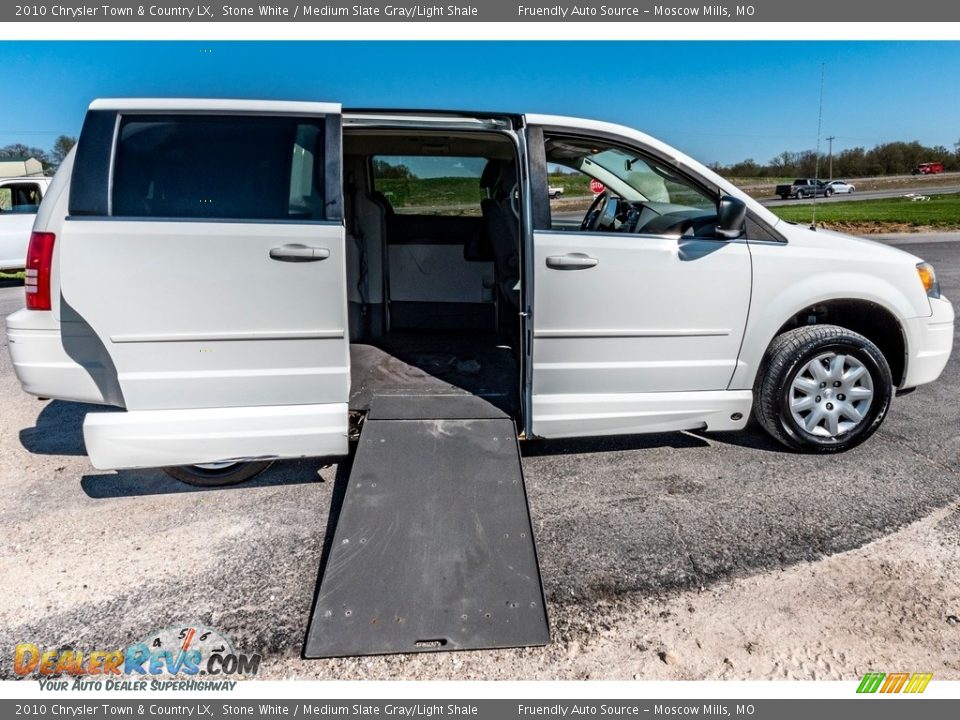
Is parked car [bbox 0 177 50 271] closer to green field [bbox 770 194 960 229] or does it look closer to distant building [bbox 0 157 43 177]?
green field [bbox 770 194 960 229]

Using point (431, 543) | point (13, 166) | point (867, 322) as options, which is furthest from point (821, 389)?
point (13, 166)

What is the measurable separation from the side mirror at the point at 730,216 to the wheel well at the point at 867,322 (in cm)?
72

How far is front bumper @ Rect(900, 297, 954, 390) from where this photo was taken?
4.05 meters

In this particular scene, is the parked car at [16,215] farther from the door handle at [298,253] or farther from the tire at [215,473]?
the door handle at [298,253]

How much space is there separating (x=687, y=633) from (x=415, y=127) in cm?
278

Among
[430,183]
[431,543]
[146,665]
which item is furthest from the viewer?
[430,183]

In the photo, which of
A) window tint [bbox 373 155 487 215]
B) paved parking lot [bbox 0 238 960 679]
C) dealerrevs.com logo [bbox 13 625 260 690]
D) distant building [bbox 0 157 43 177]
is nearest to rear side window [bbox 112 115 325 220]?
paved parking lot [bbox 0 238 960 679]

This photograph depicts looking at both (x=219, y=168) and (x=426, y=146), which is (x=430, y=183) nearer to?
(x=426, y=146)

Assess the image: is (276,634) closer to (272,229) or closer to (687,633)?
(687,633)

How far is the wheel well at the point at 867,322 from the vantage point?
3.97 m

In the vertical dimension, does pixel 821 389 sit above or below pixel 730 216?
below

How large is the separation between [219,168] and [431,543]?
2115 mm

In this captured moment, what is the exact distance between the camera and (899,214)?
2400 centimetres

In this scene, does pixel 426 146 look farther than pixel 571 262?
Yes
